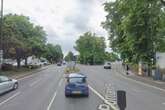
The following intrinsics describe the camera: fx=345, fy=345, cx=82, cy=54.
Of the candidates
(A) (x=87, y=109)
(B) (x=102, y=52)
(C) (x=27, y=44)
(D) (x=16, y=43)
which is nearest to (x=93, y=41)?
(B) (x=102, y=52)

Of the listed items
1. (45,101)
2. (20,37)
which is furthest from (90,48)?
(45,101)

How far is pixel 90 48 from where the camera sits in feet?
514

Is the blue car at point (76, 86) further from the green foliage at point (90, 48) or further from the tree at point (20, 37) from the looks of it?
the green foliage at point (90, 48)

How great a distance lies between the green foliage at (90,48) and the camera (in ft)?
487

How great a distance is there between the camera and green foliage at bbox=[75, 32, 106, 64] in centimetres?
14841

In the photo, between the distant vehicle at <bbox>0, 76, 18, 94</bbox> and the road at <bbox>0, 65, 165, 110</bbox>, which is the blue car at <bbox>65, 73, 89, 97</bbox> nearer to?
the road at <bbox>0, 65, 165, 110</bbox>

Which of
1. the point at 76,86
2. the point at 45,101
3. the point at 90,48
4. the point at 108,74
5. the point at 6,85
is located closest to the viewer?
the point at 45,101

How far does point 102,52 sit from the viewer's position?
150375 mm

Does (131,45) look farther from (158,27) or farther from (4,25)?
(4,25)

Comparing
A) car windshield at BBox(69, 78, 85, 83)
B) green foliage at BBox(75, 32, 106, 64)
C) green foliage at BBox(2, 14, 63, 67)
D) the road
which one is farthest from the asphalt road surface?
green foliage at BBox(75, 32, 106, 64)

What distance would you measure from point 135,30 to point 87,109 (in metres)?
33.9

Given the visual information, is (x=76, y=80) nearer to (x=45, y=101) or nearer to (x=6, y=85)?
(x=45, y=101)

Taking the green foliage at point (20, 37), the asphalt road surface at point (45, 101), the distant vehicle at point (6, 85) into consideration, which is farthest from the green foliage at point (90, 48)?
the asphalt road surface at point (45, 101)

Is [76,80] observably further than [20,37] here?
No
